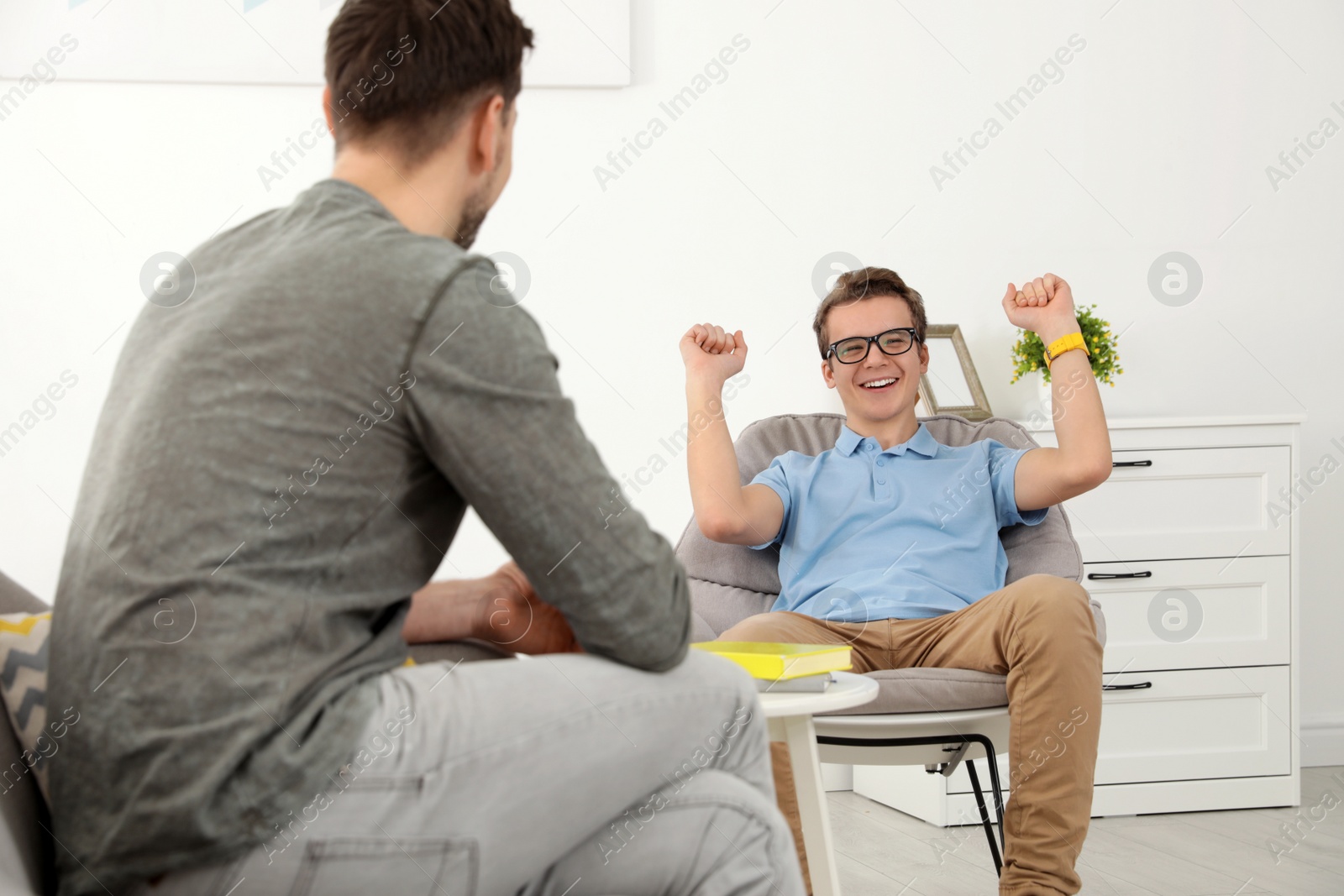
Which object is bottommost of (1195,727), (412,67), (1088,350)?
(1195,727)

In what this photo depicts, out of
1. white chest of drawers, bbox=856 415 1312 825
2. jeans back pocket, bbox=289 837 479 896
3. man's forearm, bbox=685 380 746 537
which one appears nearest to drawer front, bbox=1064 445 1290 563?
white chest of drawers, bbox=856 415 1312 825

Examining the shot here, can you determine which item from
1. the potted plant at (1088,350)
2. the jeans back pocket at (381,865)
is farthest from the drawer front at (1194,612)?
the jeans back pocket at (381,865)

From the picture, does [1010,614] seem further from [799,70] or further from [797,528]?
[799,70]

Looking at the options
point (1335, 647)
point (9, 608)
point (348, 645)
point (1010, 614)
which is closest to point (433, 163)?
point (348, 645)

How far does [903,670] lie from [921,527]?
37 cm

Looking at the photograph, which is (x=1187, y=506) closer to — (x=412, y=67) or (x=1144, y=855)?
(x=1144, y=855)

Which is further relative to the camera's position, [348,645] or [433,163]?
[433,163]

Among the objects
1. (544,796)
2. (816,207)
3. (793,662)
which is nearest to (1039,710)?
(793,662)

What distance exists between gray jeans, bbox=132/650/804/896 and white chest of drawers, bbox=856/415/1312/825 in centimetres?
177

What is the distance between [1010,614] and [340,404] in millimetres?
1188

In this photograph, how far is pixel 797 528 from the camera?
2008 millimetres

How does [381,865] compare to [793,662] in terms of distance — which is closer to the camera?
[381,865]

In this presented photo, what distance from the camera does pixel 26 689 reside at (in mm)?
883

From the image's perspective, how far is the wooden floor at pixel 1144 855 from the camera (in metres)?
2.06
